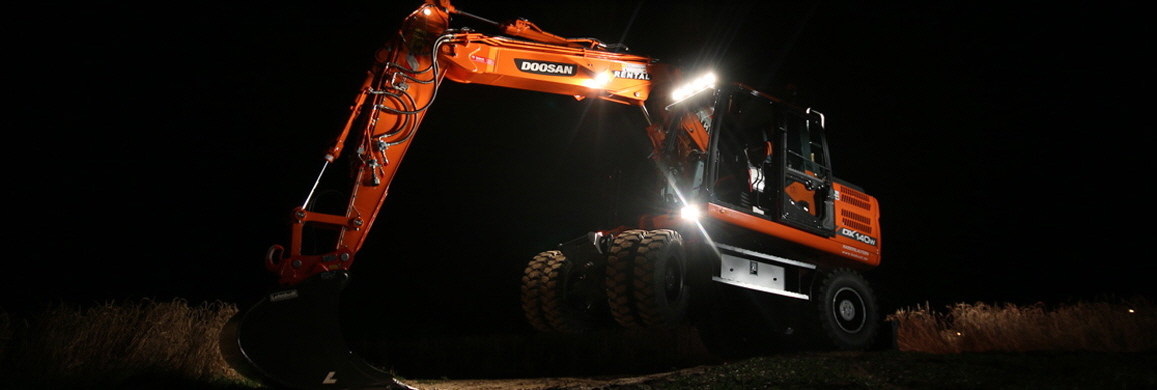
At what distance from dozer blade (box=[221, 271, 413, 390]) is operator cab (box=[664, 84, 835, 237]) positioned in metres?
4.06

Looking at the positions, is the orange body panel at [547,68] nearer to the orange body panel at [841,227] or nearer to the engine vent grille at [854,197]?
the orange body panel at [841,227]

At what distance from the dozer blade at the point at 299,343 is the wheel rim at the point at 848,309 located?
233 inches

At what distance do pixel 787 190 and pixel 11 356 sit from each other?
747 centimetres

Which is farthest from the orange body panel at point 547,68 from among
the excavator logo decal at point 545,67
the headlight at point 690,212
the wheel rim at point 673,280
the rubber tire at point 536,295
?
the rubber tire at point 536,295

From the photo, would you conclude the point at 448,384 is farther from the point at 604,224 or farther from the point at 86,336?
the point at 604,224

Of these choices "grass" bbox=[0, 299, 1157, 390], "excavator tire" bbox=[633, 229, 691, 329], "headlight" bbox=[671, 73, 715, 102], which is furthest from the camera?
"headlight" bbox=[671, 73, 715, 102]

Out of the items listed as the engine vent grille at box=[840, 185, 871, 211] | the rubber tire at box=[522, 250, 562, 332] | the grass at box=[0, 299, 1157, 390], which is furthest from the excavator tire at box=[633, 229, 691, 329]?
the engine vent grille at box=[840, 185, 871, 211]

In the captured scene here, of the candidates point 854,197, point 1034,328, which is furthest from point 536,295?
point 1034,328

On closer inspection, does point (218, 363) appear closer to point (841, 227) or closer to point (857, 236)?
point (841, 227)

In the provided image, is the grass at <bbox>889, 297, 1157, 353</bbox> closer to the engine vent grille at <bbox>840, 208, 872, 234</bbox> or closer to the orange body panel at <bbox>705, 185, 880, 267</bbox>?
the orange body panel at <bbox>705, 185, 880, 267</bbox>

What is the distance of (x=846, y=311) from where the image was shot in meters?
9.11

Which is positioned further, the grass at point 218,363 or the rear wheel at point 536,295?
the rear wheel at point 536,295

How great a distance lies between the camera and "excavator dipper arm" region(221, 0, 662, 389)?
478cm

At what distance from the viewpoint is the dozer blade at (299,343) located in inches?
181
